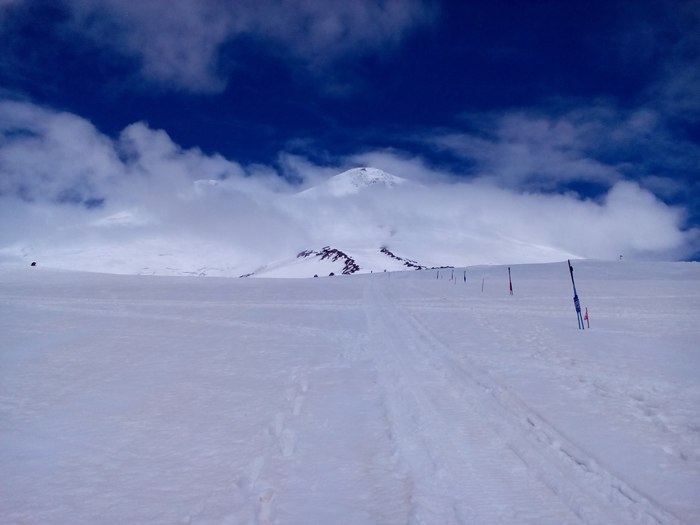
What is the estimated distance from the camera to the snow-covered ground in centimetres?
495

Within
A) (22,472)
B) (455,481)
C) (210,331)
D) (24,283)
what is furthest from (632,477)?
(24,283)

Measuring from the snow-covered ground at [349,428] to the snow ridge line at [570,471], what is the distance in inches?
1.0

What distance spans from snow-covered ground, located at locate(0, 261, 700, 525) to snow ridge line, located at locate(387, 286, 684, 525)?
25 mm

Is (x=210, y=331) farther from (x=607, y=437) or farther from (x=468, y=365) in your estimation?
(x=607, y=437)

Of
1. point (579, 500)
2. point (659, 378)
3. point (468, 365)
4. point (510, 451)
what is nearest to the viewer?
point (579, 500)

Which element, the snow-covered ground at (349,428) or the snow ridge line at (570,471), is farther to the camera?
the snow-covered ground at (349,428)

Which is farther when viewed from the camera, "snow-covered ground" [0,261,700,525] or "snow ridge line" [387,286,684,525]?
"snow-covered ground" [0,261,700,525]

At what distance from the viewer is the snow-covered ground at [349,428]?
495 centimetres

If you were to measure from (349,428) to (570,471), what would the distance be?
3.27 m

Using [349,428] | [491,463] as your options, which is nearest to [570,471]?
[491,463]

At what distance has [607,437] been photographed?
6734 mm

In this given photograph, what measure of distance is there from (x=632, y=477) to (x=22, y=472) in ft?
25.6

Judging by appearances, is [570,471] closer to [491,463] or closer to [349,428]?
[491,463]

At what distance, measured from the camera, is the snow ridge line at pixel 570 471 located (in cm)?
478
